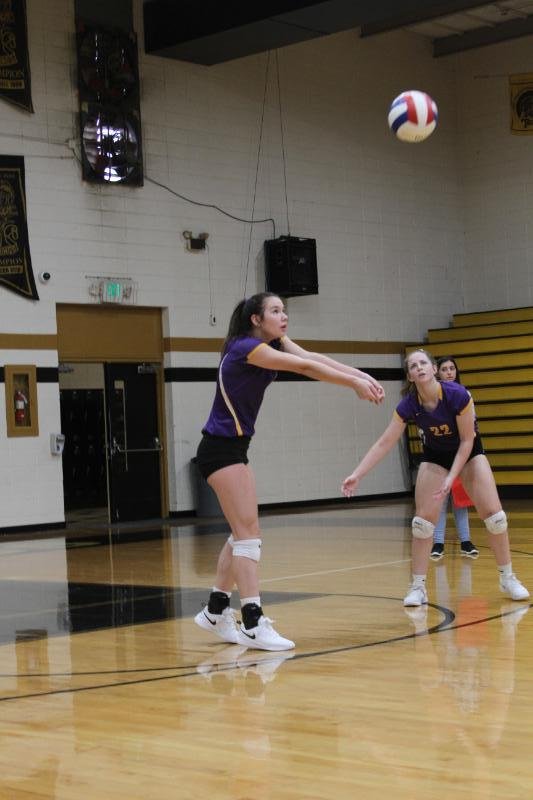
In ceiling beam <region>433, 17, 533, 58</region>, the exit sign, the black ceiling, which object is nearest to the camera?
the black ceiling

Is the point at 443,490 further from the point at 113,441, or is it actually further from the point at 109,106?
the point at 109,106

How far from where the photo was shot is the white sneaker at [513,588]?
766 centimetres

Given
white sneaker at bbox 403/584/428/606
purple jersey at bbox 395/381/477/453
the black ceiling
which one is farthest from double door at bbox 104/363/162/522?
white sneaker at bbox 403/584/428/606

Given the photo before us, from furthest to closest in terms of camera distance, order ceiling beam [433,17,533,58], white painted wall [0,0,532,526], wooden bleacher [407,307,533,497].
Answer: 1. ceiling beam [433,17,533,58]
2. wooden bleacher [407,307,533,497]
3. white painted wall [0,0,532,526]

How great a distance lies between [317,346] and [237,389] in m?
13.8

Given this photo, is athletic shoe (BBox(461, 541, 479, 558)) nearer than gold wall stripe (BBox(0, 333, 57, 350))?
Yes

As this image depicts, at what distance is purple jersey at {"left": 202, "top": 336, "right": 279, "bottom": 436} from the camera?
20.6 ft

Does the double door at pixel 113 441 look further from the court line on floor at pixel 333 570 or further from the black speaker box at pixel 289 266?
the court line on floor at pixel 333 570

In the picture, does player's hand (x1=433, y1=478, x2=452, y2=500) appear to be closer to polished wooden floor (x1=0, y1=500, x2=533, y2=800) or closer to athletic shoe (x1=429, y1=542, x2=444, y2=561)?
polished wooden floor (x1=0, y1=500, x2=533, y2=800)

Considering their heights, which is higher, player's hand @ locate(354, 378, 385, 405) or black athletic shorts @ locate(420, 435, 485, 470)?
player's hand @ locate(354, 378, 385, 405)

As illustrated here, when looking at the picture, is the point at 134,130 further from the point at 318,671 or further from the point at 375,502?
the point at 318,671

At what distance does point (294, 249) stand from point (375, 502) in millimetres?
4583

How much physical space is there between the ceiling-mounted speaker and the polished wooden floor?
8656 mm

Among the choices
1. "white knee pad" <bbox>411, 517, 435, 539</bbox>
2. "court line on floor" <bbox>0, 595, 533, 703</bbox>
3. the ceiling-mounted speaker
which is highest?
the ceiling-mounted speaker
